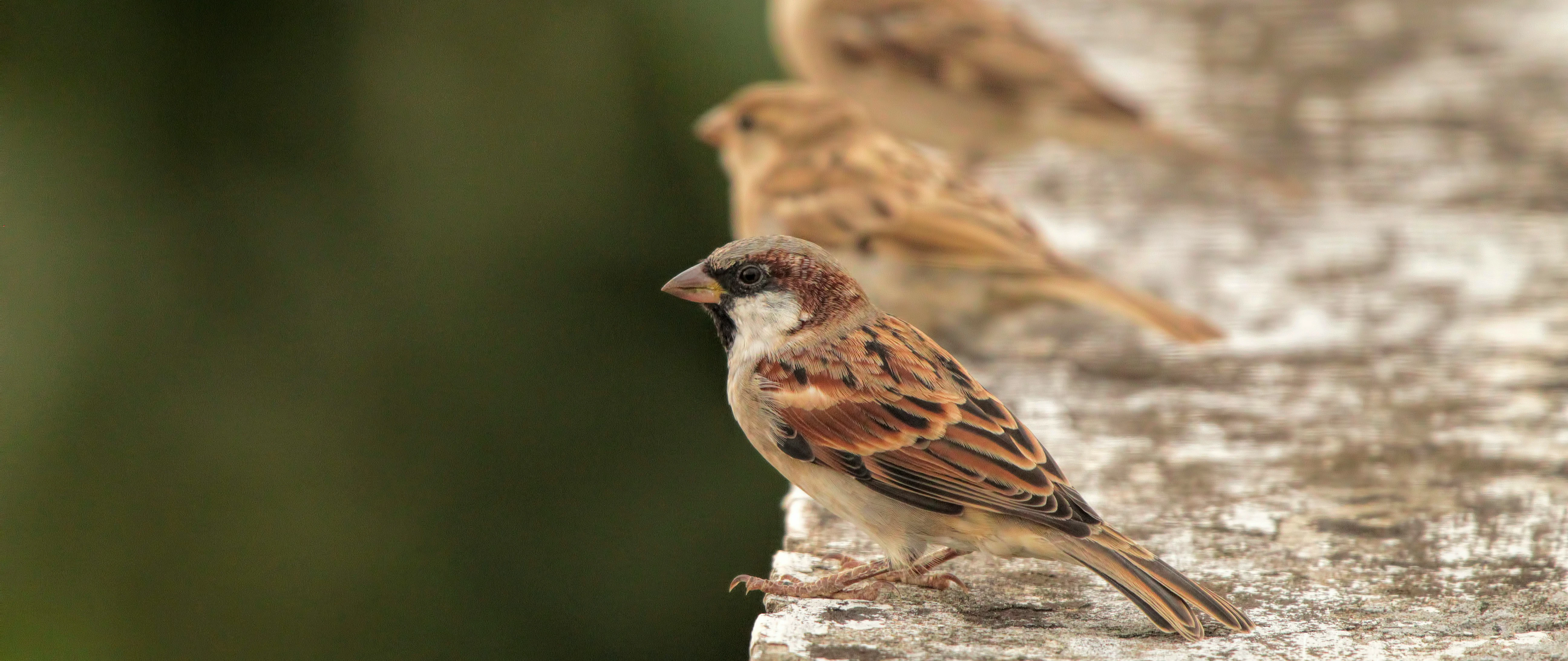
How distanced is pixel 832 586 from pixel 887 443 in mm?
237

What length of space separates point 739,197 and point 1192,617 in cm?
254

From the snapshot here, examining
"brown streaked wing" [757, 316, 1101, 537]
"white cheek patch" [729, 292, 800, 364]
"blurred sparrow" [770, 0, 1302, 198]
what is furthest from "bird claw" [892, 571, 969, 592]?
"blurred sparrow" [770, 0, 1302, 198]

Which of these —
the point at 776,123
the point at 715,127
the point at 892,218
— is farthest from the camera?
the point at 776,123

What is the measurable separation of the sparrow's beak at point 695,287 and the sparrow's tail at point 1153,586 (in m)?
0.80

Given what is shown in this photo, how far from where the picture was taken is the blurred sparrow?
5.23m

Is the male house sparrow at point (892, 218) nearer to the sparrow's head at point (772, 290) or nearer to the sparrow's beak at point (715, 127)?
the sparrow's beak at point (715, 127)

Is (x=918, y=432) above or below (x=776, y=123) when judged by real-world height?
below

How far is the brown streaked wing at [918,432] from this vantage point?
8.05ft

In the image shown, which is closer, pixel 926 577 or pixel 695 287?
pixel 926 577

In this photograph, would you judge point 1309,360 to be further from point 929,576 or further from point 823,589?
point 823,589

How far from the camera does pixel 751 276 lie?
2.85 meters

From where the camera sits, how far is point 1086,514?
7.94 feet

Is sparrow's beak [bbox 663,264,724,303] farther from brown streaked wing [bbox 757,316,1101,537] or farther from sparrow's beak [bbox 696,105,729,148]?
sparrow's beak [bbox 696,105,729,148]

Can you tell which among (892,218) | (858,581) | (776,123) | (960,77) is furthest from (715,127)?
(858,581)
